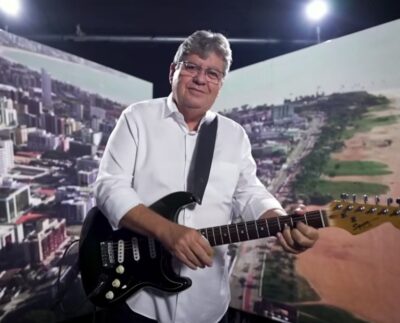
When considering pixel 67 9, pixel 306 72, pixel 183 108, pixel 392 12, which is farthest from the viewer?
pixel 67 9

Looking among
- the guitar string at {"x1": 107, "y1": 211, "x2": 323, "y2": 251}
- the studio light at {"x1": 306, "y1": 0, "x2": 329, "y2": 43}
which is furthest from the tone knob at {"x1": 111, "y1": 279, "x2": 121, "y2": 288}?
the studio light at {"x1": 306, "y1": 0, "x2": 329, "y2": 43}

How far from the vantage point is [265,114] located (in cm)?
226

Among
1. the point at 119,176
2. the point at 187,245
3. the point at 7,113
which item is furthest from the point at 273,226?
the point at 7,113

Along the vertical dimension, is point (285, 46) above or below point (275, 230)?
above

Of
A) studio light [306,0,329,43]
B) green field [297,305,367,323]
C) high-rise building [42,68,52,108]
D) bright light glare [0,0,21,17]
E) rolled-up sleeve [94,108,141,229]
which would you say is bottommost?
green field [297,305,367,323]

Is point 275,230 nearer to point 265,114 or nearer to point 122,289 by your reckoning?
point 122,289

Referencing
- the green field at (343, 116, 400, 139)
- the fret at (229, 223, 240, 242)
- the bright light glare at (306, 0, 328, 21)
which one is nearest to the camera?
the fret at (229, 223, 240, 242)

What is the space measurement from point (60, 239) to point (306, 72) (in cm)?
201

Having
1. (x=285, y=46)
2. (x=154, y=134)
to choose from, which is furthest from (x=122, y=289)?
(x=285, y=46)

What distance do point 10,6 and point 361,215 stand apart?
98.6 inches

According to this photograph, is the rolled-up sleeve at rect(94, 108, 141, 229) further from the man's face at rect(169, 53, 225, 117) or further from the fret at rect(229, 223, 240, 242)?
the fret at rect(229, 223, 240, 242)

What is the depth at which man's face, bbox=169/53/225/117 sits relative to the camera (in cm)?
121

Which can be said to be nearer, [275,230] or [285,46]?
[275,230]

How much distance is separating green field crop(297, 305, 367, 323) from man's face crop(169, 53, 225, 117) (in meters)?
1.54
